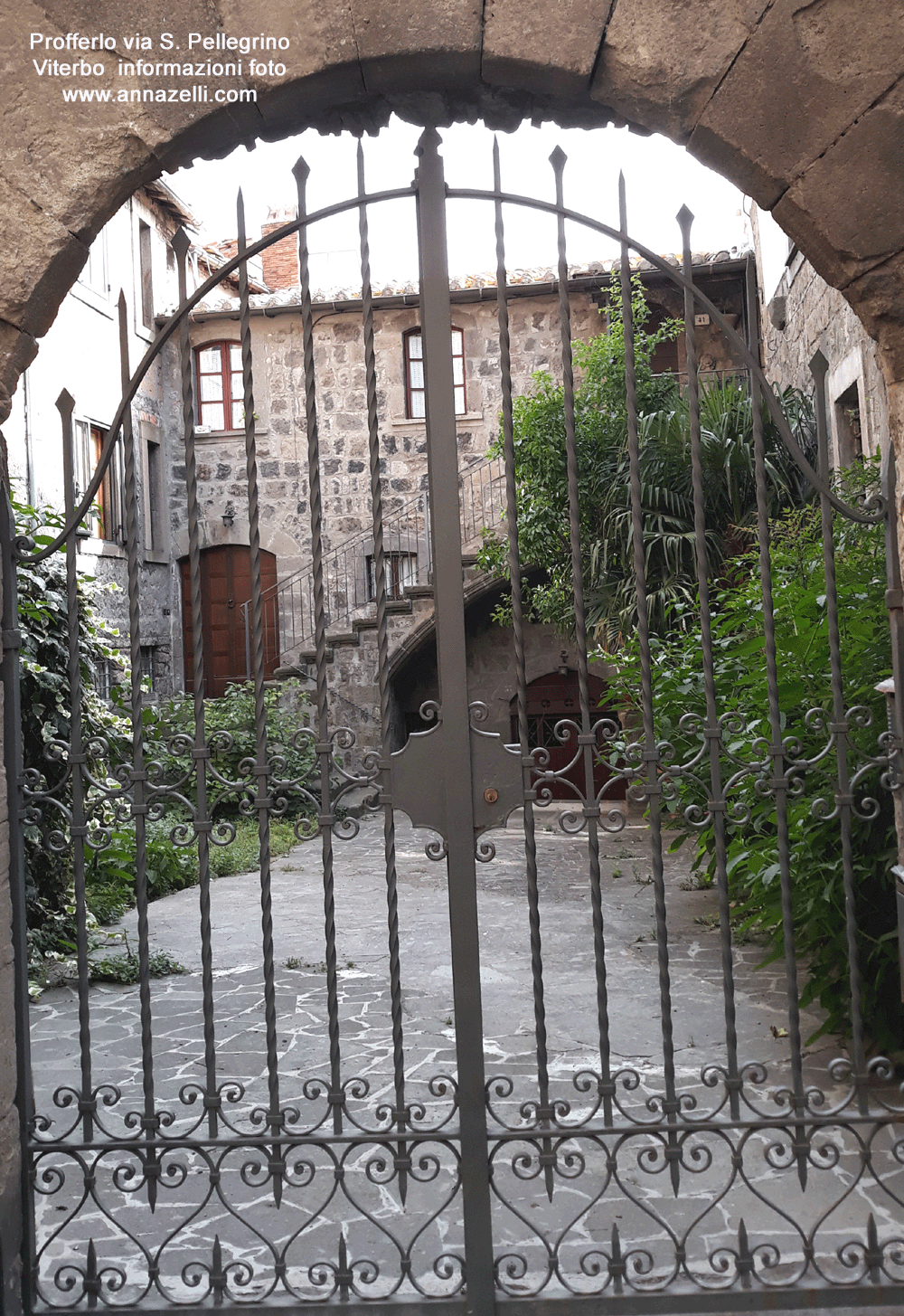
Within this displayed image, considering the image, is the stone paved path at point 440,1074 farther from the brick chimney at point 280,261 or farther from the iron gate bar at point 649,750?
the brick chimney at point 280,261

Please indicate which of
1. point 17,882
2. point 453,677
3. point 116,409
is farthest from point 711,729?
point 116,409

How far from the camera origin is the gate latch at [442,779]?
8.55 ft

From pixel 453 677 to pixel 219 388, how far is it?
42.0 ft

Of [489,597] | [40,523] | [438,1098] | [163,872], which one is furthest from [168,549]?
[438,1098]

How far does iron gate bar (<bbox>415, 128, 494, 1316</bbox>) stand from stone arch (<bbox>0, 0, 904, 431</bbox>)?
0.32 meters

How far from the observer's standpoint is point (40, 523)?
6.25 m

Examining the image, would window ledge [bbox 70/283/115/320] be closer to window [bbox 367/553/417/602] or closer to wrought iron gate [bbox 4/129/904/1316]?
window [bbox 367/553/417/602]

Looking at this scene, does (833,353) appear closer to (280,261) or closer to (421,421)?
(421,421)

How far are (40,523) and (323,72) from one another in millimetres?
4278

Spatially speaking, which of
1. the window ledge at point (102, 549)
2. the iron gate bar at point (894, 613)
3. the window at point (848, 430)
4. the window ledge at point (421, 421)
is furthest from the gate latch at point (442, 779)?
the window ledge at point (421, 421)

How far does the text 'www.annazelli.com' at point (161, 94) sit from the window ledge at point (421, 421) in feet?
36.7

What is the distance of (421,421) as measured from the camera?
13836 millimetres

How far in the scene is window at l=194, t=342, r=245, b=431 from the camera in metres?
14.4

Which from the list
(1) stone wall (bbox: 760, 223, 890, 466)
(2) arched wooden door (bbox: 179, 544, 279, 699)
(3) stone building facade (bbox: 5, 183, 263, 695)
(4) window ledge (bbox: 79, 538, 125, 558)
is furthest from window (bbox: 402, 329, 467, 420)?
(1) stone wall (bbox: 760, 223, 890, 466)
